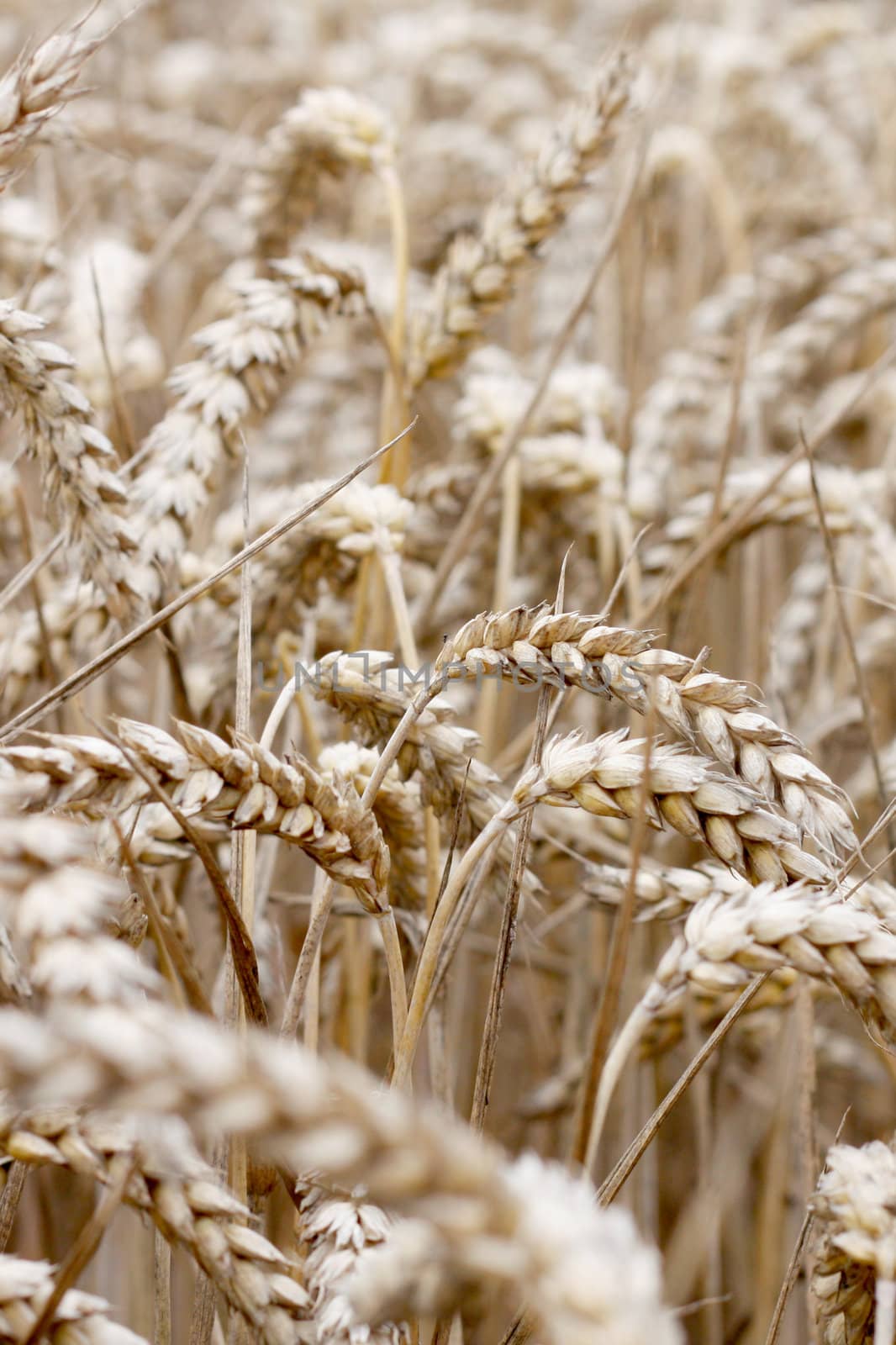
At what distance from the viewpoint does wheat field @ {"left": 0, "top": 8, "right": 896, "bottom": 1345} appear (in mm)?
410

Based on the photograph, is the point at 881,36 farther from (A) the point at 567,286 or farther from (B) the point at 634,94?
(B) the point at 634,94

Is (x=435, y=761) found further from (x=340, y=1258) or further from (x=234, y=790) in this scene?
(x=340, y=1258)

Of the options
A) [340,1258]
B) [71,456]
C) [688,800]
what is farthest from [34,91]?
[340,1258]

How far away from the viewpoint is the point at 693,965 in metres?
0.50

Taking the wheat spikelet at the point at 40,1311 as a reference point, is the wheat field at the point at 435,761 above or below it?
above

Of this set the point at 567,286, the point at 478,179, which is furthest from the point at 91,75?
the point at 567,286

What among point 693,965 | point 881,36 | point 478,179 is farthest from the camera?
point 881,36

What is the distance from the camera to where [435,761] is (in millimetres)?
670

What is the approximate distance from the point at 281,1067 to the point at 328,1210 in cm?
30

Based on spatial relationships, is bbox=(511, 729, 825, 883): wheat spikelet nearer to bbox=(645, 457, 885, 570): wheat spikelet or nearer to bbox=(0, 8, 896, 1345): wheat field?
bbox=(0, 8, 896, 1345): wheat field

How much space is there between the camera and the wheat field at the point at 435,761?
0.41m

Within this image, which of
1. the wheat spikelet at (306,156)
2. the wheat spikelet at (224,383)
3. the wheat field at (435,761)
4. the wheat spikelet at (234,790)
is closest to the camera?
the wheat field at (435,761)

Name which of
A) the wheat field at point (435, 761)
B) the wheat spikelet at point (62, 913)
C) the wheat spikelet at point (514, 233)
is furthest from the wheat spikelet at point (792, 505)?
the wheat spikelet at point (62, 913)

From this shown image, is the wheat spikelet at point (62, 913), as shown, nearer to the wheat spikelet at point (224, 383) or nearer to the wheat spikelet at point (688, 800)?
the wheat spikelet at point (688, 800)
